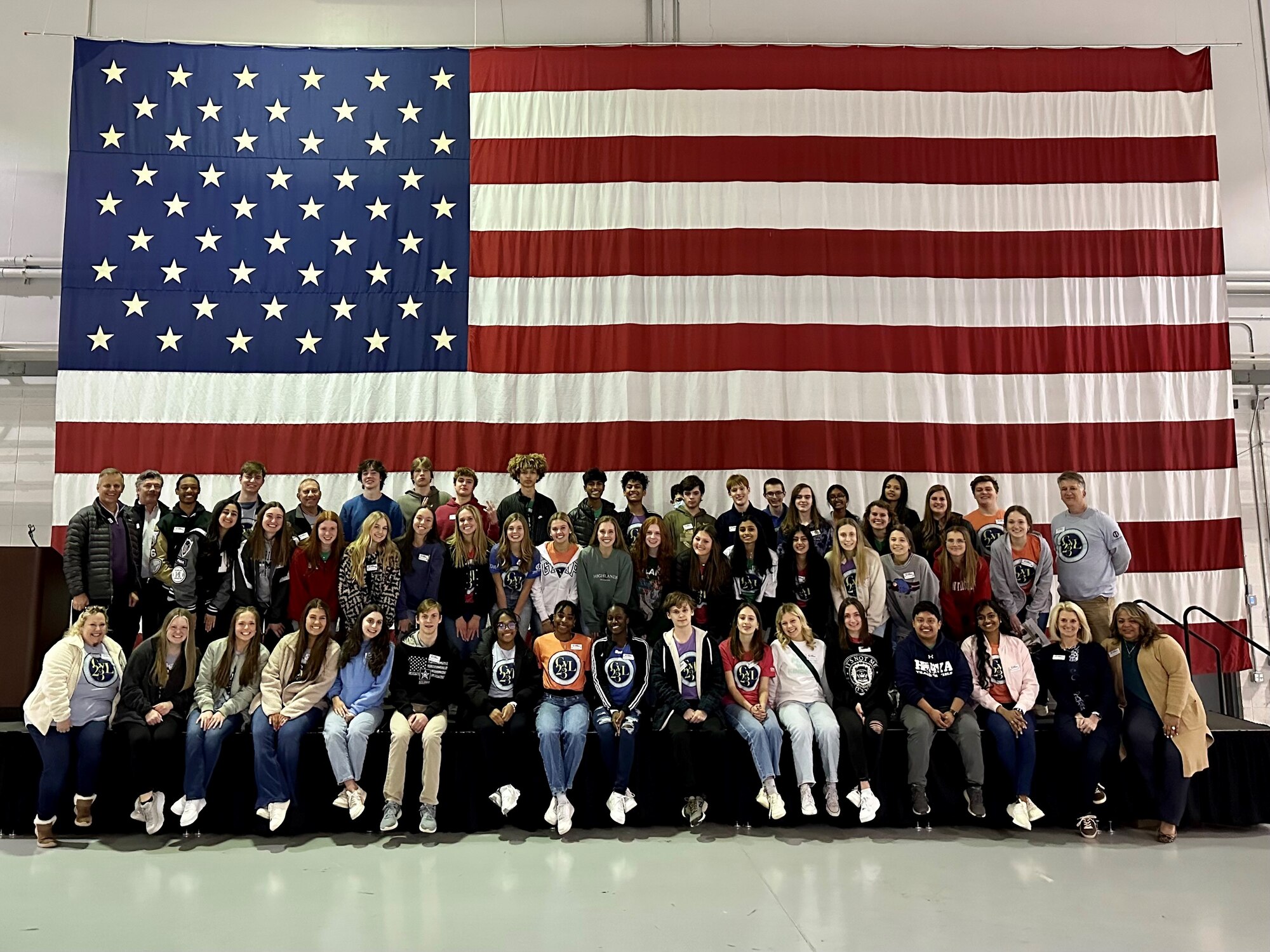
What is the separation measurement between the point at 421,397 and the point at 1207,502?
22.4ft

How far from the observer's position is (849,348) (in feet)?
27.5

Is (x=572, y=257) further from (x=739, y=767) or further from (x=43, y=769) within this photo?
(x=43, y=769)

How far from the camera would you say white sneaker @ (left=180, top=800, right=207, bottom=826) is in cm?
545

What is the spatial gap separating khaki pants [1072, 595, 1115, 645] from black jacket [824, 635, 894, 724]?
1.66 metres

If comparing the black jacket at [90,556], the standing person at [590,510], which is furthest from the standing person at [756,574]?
the black jacket at [90,556]

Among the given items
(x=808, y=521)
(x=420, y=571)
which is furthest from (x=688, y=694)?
(x=420, y=571)

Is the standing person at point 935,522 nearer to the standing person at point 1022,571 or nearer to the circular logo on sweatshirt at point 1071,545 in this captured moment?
the standing person at point 1022,571

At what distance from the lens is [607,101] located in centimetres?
863

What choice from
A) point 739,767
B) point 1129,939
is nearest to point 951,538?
point 739,767

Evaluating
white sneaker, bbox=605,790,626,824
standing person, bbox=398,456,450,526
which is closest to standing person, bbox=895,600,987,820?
white sneaker, bbox=605,790,626,824

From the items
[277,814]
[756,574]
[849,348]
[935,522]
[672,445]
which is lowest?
[277,814]

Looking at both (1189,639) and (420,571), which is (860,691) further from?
(1189,639)

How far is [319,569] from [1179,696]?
5.41m

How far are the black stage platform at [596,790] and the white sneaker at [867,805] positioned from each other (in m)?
0.18
